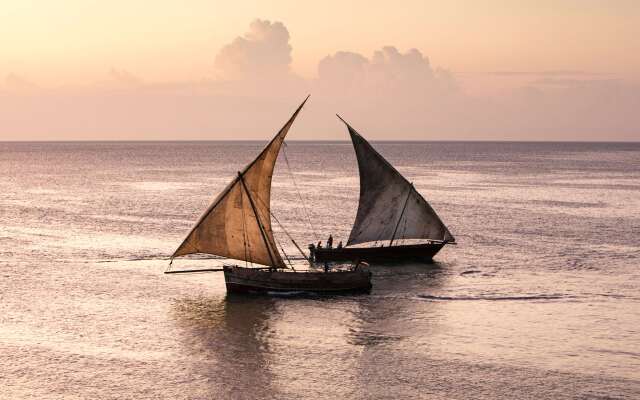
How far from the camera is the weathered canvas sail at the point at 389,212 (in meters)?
66.9

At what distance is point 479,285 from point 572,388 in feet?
68.6

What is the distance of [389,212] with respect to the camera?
67688mm

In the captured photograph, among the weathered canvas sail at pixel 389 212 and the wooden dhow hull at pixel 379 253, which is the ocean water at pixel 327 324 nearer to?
the wooden dhow hull at pixel 379 253

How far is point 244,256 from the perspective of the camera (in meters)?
55.3

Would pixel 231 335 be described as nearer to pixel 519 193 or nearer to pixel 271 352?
pixel 271 352

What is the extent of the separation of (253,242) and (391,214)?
Result: 16.3 metres

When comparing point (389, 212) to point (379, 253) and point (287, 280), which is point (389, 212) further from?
point (287, 280)

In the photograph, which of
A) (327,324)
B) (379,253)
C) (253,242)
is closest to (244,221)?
(253,242)

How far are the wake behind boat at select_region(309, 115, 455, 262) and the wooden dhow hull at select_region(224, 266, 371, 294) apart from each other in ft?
39.2

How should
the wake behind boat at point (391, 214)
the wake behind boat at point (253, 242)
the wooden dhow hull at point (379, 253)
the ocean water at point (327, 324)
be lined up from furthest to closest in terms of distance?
the wake behind boat at point (391, 214) < the wooden dhow hull at point (379, 253) < the wake behind boat at point (253, 242) < the ocean water at point (327, 324)

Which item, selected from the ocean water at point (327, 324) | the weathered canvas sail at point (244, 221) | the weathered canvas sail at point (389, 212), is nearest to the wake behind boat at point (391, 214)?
the weathered canvas sail at point (389, 212)

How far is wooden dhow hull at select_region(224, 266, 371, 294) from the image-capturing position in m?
54.0

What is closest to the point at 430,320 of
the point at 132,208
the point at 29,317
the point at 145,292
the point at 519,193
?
the point at 145,292

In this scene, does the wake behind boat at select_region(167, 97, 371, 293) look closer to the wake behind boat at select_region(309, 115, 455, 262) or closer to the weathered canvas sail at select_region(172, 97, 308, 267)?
the weathered canvas sail at select_region(172, 97, 308, 267)
